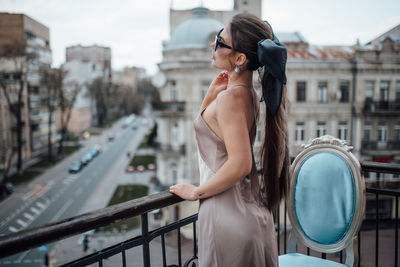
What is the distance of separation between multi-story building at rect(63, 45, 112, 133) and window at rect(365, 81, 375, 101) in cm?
2299

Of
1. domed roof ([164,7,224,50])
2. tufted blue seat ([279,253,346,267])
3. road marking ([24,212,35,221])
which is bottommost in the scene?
road marking ([24,212,35,221])

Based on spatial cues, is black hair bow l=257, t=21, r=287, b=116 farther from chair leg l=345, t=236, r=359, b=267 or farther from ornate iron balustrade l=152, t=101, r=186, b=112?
ornate iron balustrade l=152, t=101, r=186, b=112

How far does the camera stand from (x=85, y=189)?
18125 mm

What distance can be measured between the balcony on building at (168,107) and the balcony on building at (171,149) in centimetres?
136

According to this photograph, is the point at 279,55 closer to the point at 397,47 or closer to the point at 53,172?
the point at 397,47

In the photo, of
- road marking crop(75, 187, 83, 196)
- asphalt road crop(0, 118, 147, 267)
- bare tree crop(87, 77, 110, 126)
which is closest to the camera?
asphalt road crop(0, 118, 147, 267)

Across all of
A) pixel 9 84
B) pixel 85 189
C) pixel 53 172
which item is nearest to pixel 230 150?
pixel 85 189

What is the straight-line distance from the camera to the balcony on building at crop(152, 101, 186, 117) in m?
12.8

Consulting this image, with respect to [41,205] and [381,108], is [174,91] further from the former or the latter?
[41,205]

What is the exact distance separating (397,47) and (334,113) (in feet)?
11.1

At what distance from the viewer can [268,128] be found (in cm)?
144

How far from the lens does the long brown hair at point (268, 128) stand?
4.35 feet

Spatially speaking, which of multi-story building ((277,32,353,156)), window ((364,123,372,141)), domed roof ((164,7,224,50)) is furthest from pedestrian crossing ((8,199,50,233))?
window ((364,123,372,141))

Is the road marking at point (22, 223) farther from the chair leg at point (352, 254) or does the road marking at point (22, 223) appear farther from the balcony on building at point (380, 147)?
the balcony on building at point (380, 147)
